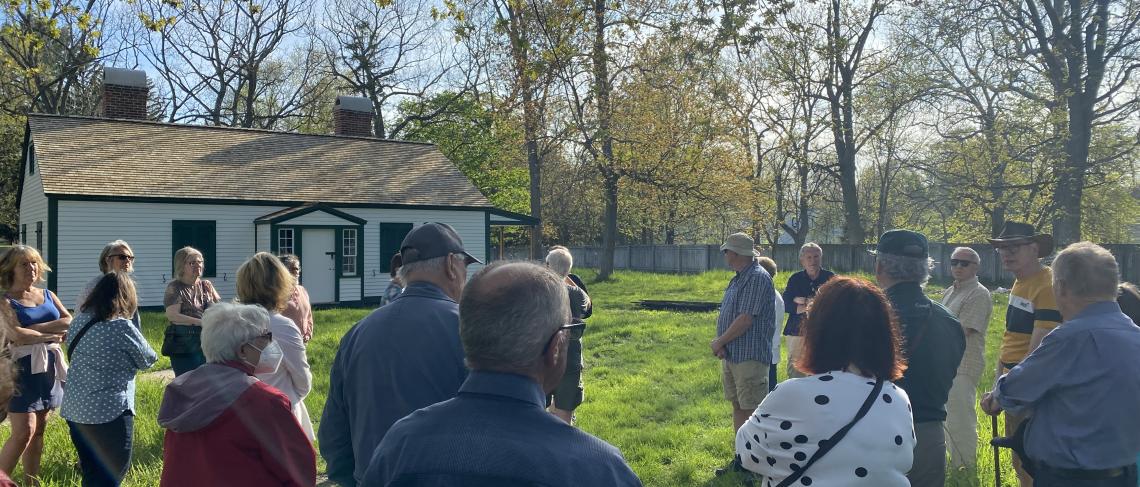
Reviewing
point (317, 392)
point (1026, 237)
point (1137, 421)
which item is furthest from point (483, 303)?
point (317, 392)

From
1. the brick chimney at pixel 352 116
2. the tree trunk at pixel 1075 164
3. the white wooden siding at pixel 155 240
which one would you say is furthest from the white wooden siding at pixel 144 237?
the tree trunk at pixel 1075 164

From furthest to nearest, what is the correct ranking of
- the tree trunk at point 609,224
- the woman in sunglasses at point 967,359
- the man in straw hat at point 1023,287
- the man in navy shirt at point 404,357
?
the tree trunk at point 609,224
the woman in sunglasses at point 967,359
the man in straw hat at point 1023,287
the man in navy shirt at point 404,357

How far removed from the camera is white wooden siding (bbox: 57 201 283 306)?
19.6m

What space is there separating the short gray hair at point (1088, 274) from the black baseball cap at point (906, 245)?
24.0 inches

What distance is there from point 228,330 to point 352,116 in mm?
27755

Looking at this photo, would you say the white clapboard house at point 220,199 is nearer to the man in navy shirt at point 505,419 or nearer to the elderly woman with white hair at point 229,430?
the elderly woman with white hair at point 229,430

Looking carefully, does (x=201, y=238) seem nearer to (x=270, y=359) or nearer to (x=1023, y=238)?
(x=270, y=359)

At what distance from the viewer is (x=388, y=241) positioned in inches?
955

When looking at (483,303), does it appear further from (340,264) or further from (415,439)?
(340,264)

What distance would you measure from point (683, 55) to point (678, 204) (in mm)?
26094

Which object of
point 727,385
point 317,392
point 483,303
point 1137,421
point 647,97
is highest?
point 647,97

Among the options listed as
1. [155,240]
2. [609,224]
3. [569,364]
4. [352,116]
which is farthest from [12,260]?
[609,224]

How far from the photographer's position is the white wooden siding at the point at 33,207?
66.0ft

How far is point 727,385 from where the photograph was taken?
6426 millimetres
